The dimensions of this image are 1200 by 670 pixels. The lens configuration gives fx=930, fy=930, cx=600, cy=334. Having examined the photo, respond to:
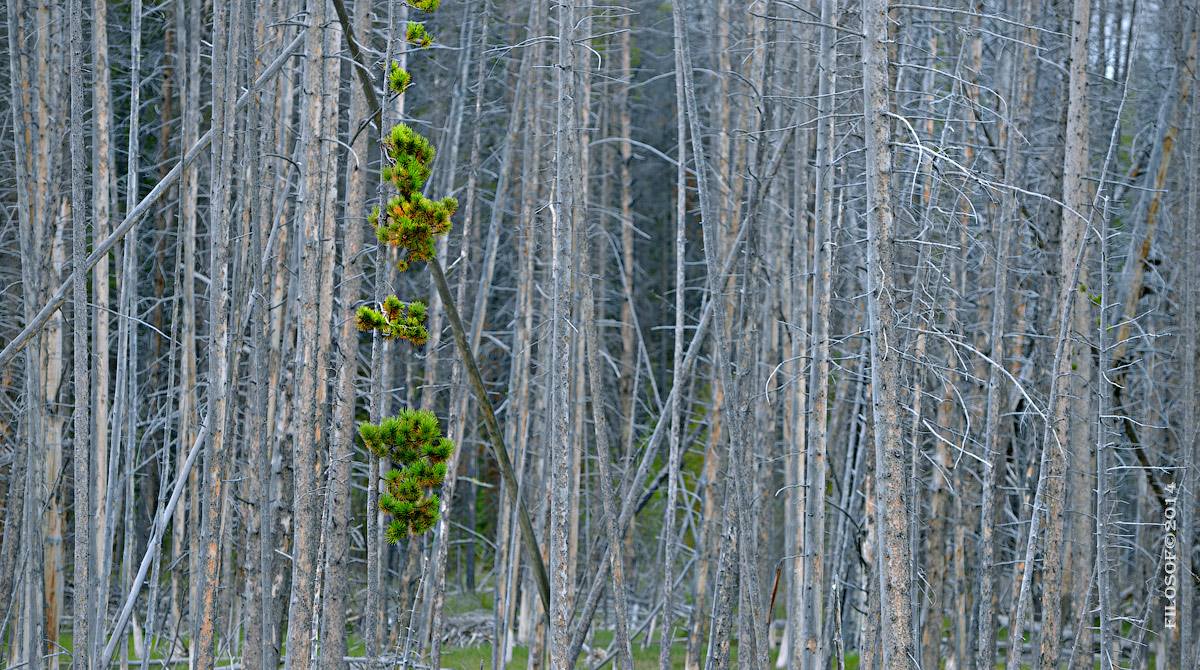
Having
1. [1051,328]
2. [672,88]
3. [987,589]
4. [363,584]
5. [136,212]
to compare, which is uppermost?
[672,88]

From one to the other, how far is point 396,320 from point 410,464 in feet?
2.44

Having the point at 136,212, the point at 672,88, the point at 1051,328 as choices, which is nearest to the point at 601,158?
the point at 672,88

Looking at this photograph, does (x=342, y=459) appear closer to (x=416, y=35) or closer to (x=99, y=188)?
(x=416, y=35)

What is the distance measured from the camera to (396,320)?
14.3 ft

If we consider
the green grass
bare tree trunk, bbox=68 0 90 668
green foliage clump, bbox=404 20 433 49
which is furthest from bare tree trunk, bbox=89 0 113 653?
the green grass

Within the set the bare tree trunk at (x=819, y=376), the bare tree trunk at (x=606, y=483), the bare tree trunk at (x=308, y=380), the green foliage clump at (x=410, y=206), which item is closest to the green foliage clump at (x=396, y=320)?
the green foliage clump at (x=410, y=206)

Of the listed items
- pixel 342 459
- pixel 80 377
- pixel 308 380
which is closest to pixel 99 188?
pixel 308 380

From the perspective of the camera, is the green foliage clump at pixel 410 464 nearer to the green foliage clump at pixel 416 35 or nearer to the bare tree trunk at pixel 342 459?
the bare tree trunk at pixel 342 459

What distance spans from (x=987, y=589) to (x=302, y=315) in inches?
185

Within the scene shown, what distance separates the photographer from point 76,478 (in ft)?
15.1

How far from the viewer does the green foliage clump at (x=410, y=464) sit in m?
4.50

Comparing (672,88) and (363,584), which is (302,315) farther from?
(672,88)

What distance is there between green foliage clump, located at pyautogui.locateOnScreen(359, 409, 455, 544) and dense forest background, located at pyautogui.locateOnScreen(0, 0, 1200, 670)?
13.4 inches

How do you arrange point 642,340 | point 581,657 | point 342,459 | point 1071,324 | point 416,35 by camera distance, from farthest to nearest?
point 581,657, point 642,340, point 1071,324, point 342,459, point 416,35
